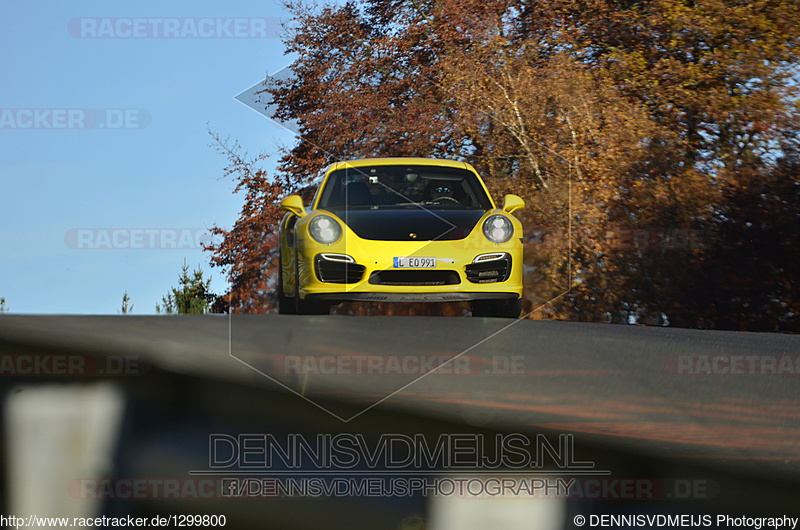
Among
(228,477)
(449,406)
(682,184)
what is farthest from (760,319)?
(228,477)

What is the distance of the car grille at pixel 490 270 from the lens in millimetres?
6793

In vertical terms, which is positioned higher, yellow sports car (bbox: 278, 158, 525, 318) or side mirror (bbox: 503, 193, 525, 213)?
side mirror (bbox: 503, 193, 525, 213)

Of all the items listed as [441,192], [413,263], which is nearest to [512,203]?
[441,192]

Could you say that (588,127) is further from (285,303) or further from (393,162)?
(285,303)

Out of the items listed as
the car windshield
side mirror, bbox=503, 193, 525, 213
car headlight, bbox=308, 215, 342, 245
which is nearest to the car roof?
the car windshield

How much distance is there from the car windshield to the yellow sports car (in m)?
0.01

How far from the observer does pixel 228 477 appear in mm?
3117

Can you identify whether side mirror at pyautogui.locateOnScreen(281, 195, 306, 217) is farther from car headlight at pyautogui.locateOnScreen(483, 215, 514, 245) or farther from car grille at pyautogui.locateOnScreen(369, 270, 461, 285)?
car headlight at pyautogui.locateOnScreen(483, 215, 514, 245)

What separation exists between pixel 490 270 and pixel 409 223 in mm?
837

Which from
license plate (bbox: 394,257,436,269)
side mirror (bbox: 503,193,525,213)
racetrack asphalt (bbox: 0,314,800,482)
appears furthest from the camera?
side mirror (bbox: 503,193,525,213)

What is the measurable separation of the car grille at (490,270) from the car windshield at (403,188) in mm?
729

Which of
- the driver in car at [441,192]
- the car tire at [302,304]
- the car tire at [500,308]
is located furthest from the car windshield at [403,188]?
the car tire at [500,308]

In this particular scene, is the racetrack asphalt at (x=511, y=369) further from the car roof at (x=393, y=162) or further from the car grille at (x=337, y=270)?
the car roof at (x=393, y=162)

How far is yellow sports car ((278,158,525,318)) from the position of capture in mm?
6609
